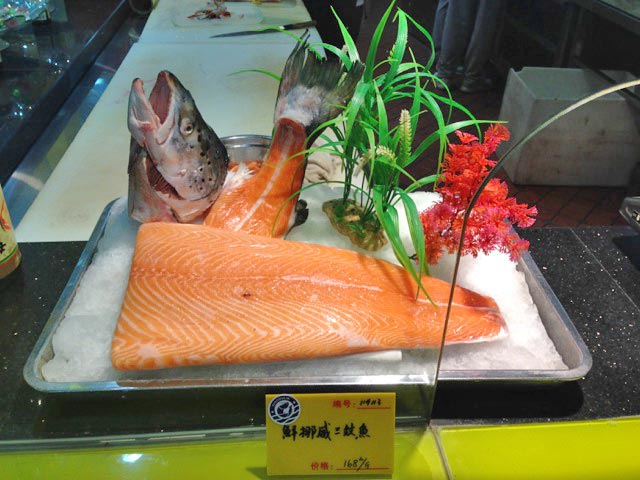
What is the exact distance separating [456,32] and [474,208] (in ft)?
1.14

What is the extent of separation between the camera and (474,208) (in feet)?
2.91

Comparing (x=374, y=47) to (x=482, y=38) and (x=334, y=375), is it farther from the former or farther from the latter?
(x=334, y=375)

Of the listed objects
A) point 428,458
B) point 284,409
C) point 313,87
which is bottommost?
point 428,458

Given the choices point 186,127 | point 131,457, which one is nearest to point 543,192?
point 186,127

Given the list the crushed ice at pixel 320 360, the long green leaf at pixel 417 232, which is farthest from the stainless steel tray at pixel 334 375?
the long green leaf at pixel 417 232

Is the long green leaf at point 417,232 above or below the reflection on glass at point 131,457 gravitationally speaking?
above

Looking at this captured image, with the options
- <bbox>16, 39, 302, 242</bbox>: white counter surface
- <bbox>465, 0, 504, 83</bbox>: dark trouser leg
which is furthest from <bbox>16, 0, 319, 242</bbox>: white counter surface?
<bbox>465, 0, 504, 83</bbox>: dark trouser leg

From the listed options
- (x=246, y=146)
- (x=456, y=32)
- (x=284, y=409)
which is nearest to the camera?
(x=284, y=409)

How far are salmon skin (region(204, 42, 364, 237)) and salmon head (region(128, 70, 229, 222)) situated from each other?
0.16 feet

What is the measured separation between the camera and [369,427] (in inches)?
26.1

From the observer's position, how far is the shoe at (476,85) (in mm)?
1079

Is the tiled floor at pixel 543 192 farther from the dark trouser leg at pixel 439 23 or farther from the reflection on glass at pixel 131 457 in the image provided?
the reflection on glass at pixel 131 457

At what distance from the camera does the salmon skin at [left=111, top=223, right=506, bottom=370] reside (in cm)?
78

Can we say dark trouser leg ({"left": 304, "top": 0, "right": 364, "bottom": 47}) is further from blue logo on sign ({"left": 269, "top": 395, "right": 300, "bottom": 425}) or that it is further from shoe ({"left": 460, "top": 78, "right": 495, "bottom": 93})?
blue logo on sign ({"left": 269, "top": 395, "right": 300, "bottom": 425})
